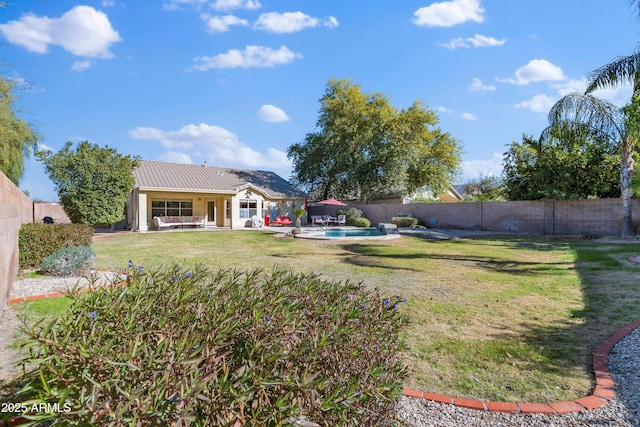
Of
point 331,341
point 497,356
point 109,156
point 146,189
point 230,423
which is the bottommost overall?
point 497,356

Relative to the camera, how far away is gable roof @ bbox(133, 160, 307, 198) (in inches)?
1033

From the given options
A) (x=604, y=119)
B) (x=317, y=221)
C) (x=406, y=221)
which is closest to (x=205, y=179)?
(x=317, y=221)

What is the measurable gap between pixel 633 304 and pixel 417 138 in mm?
29613

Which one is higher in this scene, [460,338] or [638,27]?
[638,27]

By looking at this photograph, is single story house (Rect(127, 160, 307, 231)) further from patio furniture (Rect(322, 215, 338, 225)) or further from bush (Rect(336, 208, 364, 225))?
bush (Rect(336, 208, 364, 225))

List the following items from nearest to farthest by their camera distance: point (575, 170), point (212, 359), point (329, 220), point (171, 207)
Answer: point (212, 359)
point (575, 170)
point (171, 207)
point (329, 220)

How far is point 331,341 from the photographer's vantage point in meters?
2.06

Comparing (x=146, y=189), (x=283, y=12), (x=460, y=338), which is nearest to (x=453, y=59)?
(x=283, y=12)

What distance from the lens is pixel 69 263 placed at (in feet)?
27.6

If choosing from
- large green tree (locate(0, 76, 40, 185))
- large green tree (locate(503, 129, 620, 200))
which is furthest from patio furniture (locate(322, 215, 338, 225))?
large green tree (locate(0, 76, 40, 185))

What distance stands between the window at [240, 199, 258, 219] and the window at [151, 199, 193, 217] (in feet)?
13.3

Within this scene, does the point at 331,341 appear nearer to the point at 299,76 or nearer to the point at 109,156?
the point at 299,76

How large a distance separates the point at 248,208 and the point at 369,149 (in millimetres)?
12853

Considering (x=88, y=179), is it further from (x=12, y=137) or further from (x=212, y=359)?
(x=212, y=359)
